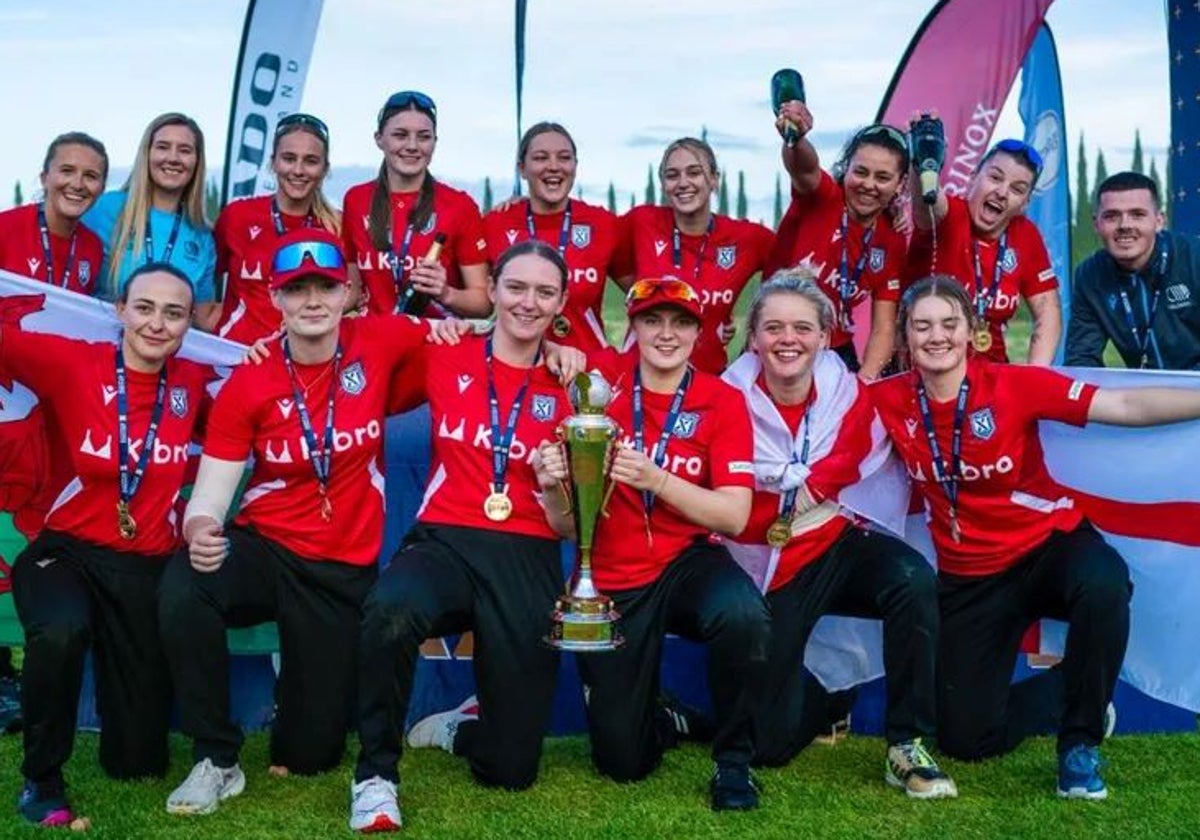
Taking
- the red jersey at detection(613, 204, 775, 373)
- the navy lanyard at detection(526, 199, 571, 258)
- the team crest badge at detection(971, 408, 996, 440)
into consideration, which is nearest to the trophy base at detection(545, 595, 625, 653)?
the team crest badge at detection(971, 408, 996, 440)

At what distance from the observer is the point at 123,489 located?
4578 millimetres

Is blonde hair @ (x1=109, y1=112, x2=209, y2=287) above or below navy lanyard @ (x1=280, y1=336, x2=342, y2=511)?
above

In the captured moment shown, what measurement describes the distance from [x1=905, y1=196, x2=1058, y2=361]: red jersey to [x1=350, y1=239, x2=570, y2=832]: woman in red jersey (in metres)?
1.93

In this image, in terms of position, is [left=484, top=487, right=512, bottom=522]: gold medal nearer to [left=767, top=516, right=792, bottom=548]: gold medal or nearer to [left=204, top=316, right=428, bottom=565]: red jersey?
[left=204, top=316, right=428, bottom=565]: red jersey

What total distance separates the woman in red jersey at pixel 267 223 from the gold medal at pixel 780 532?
2.36m

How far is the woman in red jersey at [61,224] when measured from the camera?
5.74 meters

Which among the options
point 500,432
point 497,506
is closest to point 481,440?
point 500,432

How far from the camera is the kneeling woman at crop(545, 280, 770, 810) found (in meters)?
4.40

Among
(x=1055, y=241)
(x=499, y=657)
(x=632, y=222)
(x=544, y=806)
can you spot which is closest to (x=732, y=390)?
(x=499, y=657)

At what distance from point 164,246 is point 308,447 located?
1669 mm

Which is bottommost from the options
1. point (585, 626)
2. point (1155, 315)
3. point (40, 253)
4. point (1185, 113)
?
point (585, 626)

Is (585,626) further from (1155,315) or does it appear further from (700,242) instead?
(1155,315)

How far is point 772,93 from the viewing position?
560 centimetres

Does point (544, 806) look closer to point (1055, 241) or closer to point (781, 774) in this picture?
point (781, 774)
